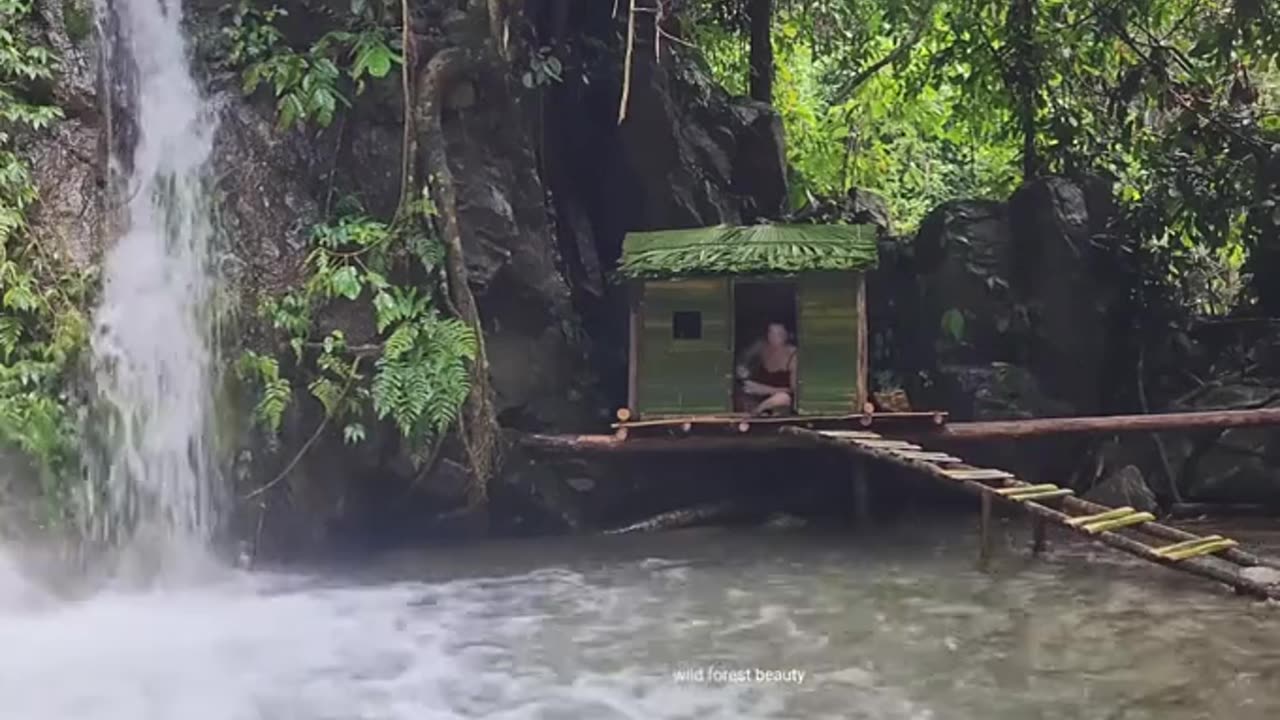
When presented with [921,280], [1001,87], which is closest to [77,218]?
[921,280]

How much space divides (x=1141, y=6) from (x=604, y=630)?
348 inches

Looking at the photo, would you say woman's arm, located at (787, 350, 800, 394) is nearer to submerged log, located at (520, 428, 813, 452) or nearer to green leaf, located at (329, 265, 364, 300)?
submerged log, located at (520, 428, 813, 452)

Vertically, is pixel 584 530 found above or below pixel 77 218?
below

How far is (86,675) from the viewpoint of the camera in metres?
6.38

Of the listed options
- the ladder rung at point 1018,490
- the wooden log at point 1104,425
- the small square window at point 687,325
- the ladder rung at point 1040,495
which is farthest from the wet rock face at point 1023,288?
the ladder rung at point 1040,495

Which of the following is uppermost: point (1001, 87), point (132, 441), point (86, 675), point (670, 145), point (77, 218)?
point (1001, 87)

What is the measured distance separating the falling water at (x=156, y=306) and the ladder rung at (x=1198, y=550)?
21.4ft

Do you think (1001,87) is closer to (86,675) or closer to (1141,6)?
(1141,6)

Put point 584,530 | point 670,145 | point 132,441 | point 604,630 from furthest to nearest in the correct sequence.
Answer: point 670,145 < point 584,530 < point 132,441 < point 604,630

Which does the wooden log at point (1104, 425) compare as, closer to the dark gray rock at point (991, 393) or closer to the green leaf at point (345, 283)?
the dark gray rock at point (991, 393)

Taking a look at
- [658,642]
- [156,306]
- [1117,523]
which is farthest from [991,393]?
[156,306]

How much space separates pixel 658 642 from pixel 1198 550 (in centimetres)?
280

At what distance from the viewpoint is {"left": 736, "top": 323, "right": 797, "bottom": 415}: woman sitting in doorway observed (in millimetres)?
10523

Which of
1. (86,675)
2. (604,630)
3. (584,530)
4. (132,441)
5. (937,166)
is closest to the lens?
(86,675)
